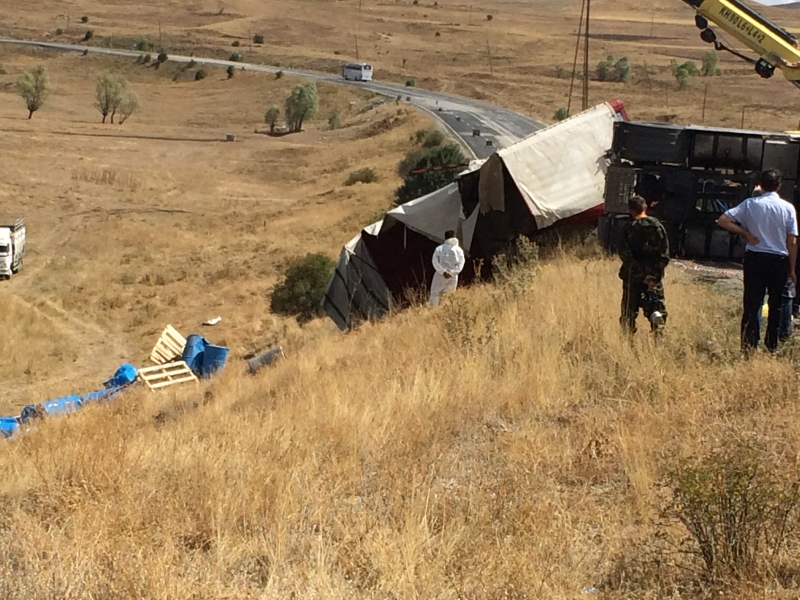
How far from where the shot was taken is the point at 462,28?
131 m

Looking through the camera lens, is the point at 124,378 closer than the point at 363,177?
Yes

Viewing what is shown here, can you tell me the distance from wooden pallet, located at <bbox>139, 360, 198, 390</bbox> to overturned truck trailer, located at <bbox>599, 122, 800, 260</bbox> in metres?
7.16

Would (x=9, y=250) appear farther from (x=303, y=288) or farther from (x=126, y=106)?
(x=126, y=106)

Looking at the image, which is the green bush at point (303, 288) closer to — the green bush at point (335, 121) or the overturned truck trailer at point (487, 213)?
the overturned truck trailer at point (487, 213)

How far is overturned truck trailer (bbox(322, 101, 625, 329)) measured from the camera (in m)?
13.6

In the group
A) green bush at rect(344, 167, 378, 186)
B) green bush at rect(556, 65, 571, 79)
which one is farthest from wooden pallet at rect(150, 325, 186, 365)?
green bush at rect(556, 65, 571, 79)

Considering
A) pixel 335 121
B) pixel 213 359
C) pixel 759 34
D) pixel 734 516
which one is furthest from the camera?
pixel 335 121

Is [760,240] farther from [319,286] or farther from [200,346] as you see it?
[319,286]

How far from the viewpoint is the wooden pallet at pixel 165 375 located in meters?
14.1

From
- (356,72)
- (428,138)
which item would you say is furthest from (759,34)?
(356,72)

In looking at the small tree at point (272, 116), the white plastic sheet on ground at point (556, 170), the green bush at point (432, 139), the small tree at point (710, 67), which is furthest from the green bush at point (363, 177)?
the small tree at point (710, 67)

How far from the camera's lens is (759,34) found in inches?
672

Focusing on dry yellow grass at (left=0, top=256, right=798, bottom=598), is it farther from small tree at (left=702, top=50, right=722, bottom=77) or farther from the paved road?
small tree at (left=702, top=50, right=722, bottom=77)

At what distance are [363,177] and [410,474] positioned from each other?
3368cm
